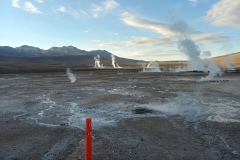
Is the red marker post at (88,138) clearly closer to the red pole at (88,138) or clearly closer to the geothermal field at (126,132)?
the red pole at (88,138)

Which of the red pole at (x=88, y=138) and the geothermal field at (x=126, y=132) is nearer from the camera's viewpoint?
the red pole at (x=88, y=138)

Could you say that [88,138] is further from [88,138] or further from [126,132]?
[126,132]

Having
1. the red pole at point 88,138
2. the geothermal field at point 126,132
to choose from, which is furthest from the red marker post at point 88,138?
the geothermal field at point 126,132

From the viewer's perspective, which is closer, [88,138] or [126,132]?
[88,138]

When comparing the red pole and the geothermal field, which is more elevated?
the red pole

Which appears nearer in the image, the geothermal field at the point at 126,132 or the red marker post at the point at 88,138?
the red marker post at the point at 88,138

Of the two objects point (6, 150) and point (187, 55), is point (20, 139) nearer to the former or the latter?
point (6, 150)

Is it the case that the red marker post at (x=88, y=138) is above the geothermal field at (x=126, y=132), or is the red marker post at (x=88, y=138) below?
above

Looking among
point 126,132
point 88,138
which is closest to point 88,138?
point 88,138

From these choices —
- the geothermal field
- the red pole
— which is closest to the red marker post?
the red pole

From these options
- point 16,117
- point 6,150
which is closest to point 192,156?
point 6,150

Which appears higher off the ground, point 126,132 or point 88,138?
point 88,138

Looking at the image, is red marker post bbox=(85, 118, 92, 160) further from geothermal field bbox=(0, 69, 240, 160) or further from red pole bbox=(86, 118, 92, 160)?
geothermal field bbox=(0, 69, 240, 160)

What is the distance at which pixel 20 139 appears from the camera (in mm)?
8242
